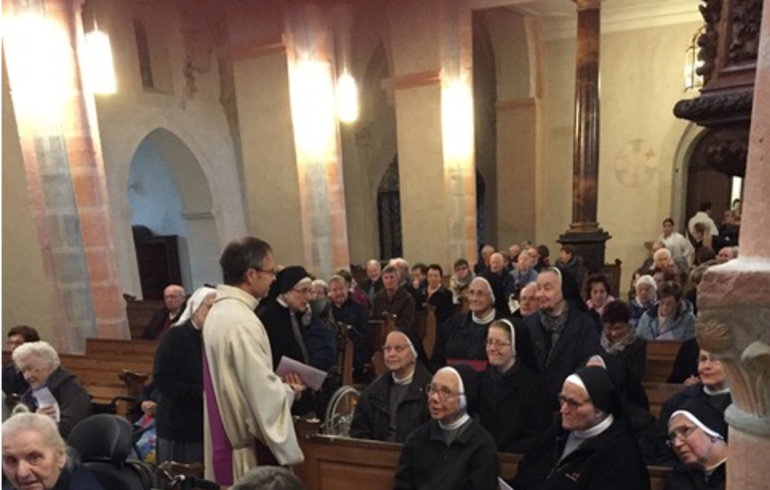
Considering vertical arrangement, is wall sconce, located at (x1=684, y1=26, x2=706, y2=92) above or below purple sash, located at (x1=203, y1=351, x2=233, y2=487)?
above

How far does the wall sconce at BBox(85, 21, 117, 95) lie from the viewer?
6844 millimetres

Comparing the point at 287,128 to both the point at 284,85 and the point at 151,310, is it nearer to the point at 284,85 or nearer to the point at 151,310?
the point at 284,85

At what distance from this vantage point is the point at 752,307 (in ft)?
3.89

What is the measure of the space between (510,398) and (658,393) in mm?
1284

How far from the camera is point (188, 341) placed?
3607mm

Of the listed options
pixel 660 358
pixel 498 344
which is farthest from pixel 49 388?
pixel 660 358

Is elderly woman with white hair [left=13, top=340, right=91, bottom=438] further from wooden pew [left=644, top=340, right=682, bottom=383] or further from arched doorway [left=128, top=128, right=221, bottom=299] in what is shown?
arched doorway [left=128, top=128, right=221, bottom=299]

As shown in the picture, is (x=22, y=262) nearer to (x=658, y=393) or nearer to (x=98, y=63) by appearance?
(x=98, y=63)

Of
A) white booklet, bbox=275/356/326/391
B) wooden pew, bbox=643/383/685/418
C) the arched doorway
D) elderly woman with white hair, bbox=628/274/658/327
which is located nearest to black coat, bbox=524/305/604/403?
wooden pew, bbox=643/383/685/418

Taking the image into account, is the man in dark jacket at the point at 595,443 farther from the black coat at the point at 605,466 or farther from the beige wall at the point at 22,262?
the beige wall at the point at 22,262

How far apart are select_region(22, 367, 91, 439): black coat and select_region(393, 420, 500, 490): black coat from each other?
2310 millimetres

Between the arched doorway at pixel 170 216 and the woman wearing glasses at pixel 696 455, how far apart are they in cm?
1114

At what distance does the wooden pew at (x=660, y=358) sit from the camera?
485 centimetres

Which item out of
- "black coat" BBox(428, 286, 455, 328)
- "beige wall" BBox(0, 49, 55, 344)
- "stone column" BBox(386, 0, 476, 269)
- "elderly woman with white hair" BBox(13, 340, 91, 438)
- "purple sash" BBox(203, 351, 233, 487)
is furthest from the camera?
"stone column" BBox(386, 0, 476, 269)
